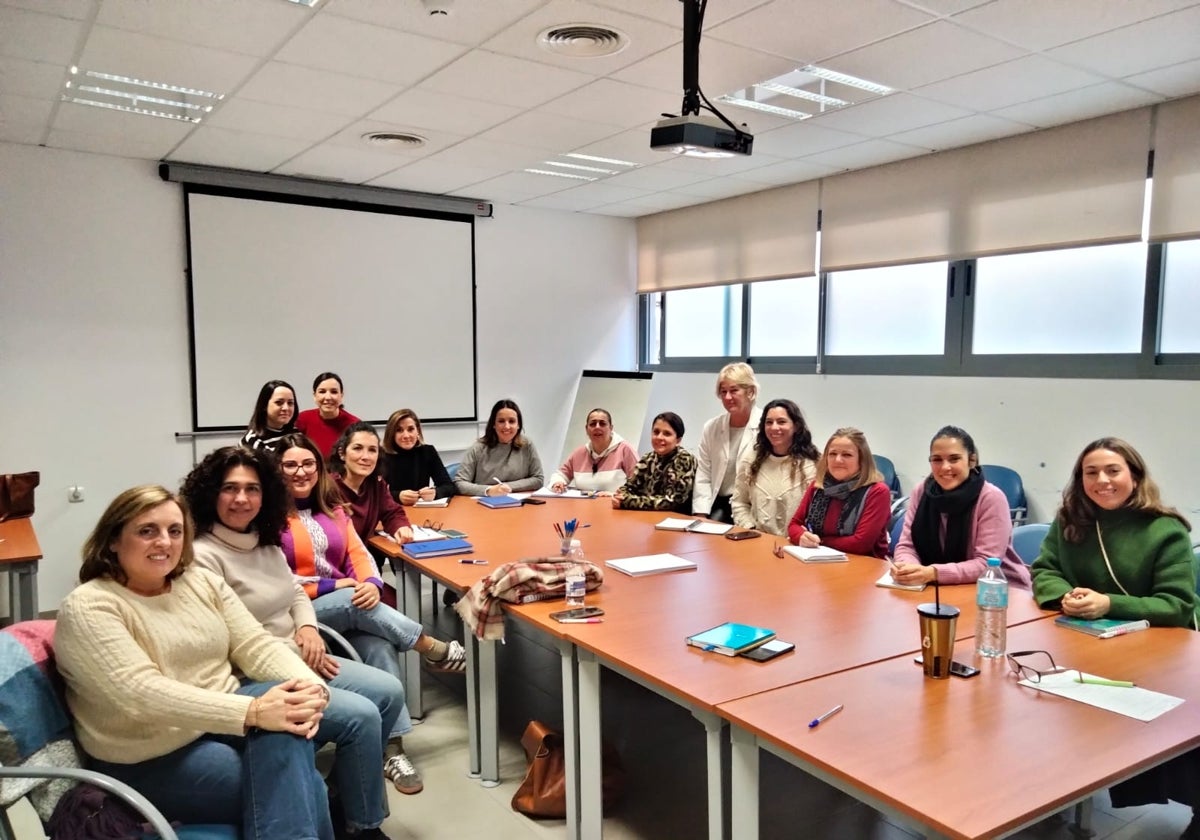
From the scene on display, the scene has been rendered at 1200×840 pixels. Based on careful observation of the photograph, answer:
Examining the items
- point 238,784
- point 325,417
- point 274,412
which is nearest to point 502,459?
point 325,417

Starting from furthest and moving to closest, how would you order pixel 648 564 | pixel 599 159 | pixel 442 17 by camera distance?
pixel 599 159, pixel 648 564, pixel 442 17

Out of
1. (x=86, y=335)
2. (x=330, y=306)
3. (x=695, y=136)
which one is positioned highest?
(x=695, y=136)

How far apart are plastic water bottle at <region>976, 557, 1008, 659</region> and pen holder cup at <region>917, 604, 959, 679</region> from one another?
7.3 inches

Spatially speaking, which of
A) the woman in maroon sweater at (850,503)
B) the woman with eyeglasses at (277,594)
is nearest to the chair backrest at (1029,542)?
the woman in maroon sweater at (850,503)

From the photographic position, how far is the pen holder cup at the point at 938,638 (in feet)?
6.44

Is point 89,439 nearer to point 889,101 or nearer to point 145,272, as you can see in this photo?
point 145,272

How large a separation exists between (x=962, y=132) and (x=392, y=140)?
331cm

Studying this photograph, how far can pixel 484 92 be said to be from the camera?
392 centimetres

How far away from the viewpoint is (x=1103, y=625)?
2311 millimetres

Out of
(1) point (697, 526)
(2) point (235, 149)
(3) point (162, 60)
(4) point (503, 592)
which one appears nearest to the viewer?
(4) point (503, 592)

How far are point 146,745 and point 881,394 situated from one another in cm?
489

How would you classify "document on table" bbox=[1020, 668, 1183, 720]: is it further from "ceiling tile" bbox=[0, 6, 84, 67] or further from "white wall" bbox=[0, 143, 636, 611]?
"white wall" bbox=[0, 143, 636, 611]

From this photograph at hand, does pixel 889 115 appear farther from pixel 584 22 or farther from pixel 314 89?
pixel 314 89

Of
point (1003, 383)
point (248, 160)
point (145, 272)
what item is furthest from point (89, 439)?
point (1003, 383)
